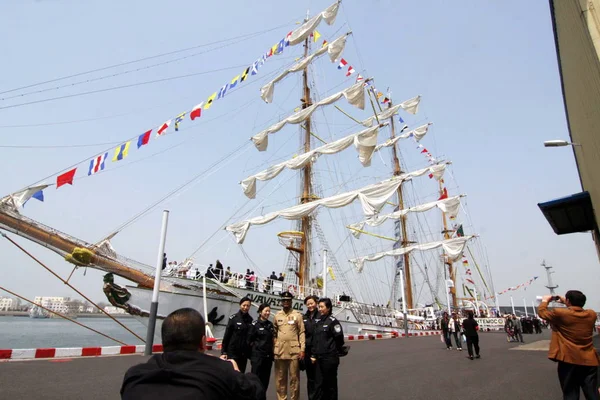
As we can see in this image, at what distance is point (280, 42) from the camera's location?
2002 cm

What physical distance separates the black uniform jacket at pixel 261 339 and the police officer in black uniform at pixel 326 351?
665mm

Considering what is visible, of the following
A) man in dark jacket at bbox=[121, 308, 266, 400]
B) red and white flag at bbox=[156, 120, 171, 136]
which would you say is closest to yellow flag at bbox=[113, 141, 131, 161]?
red and white flag at bbox=[156, 120, 171, 136]

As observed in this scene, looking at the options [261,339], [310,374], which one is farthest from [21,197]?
[310,374]

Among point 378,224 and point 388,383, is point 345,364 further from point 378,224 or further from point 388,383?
point 378,224

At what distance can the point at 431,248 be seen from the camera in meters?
34.8

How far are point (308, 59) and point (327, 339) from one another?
25.6 metres

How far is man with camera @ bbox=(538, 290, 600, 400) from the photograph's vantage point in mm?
3770

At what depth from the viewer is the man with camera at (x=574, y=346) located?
148 inches

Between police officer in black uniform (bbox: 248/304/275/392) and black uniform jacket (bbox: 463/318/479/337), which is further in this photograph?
black uniform jacket (bbox: 463/318/479/337)

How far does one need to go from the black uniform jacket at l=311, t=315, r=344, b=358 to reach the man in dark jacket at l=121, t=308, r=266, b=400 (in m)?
3.30

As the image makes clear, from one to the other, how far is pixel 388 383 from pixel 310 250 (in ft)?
59.8

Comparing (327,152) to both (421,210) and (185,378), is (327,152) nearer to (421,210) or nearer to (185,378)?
(421,210)

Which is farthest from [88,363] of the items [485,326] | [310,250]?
[485,326]

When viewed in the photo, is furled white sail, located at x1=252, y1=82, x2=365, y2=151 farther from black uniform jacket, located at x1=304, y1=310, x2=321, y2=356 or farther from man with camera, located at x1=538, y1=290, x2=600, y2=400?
man with camera, located at x1=538, y1=290, x2=600, y2=400
